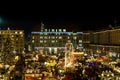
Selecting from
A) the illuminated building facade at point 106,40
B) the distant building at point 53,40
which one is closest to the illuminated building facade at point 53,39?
the distant building at point 53,40

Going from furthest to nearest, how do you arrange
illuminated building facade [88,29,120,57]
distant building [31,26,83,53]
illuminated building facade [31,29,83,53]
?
Answer: illuminated building facade [31,29,83,53], distant building [31,26,83,53], illuminated building facade [88,29,120,57]

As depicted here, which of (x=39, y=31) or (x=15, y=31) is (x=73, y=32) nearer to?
(x=39, y=31)

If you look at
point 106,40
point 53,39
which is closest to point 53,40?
point 53,39

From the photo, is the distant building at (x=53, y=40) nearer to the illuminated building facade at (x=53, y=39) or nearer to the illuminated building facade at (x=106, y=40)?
the illuminated building facade at (x=53, y=39)

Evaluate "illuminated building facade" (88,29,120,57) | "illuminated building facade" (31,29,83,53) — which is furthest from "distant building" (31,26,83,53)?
"illuminated building facade" (88,29,120,57)

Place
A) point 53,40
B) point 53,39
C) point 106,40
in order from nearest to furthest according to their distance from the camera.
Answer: point 106,40 < point 53,40 < point 53,39

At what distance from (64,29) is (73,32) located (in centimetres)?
326

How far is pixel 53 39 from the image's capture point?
10406cm

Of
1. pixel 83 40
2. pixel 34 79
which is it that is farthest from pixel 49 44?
pixel 34 79

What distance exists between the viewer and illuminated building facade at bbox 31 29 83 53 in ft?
338

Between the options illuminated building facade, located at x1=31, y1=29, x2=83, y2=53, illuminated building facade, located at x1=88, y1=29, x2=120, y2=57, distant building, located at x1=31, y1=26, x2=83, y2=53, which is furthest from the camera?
illuminated building facade, located at x1=31, y1=29, x2=83, y2=53

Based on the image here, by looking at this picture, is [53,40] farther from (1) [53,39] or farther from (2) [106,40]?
(2) [106,40]

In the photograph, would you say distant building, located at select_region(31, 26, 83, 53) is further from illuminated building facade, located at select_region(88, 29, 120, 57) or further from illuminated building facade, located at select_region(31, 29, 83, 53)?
illuminated building facade, located at select_region(88, 29, 120, 57)

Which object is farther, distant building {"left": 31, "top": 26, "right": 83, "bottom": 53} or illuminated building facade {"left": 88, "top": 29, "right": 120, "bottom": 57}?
distant building {"left": 31, "top": 26, "right": 83, "bottom": 53}
